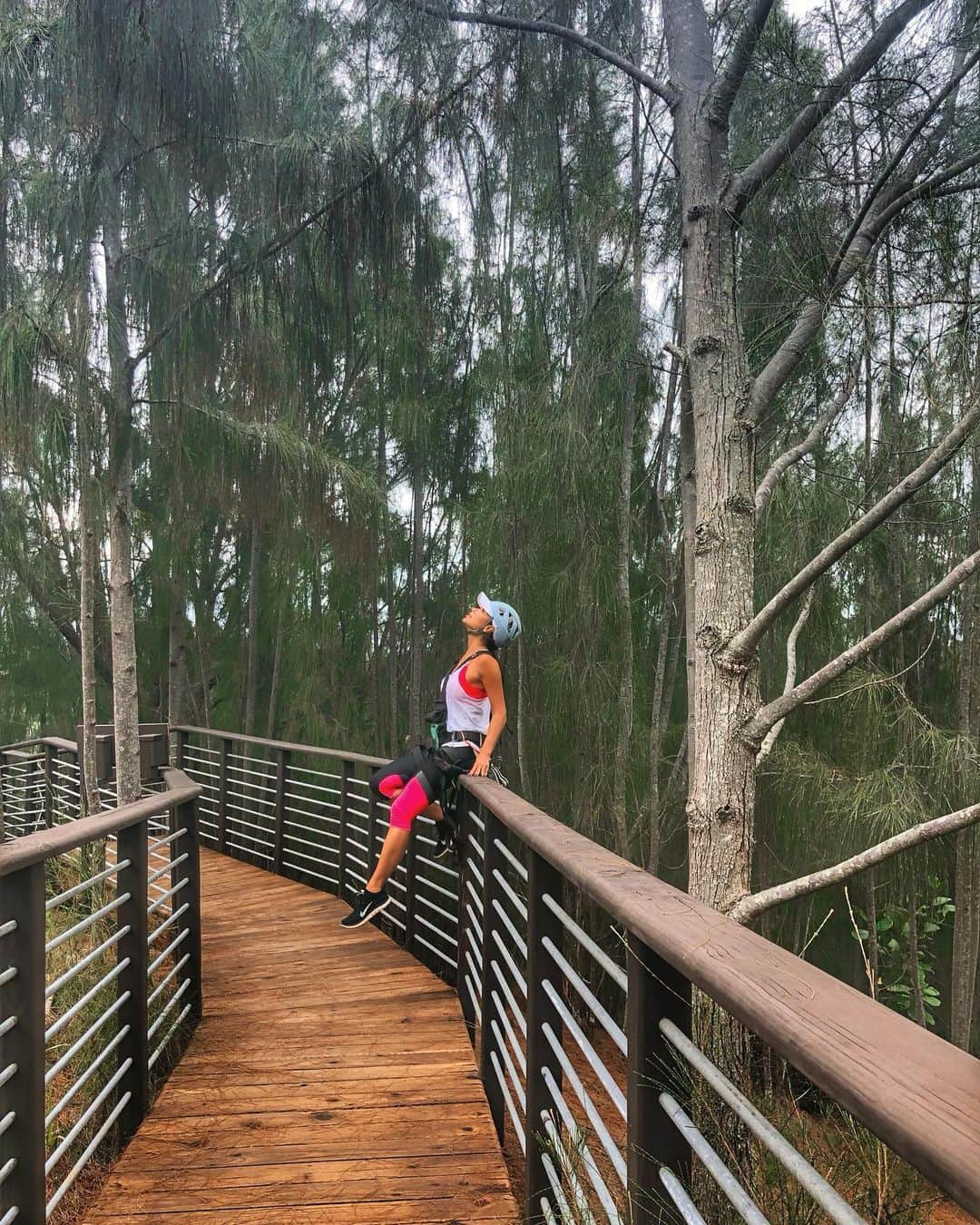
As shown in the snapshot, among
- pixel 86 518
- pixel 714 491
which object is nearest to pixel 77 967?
pixel 714 491

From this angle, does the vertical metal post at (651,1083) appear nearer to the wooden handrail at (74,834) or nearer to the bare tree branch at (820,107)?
the wooden handrail at (74,834)

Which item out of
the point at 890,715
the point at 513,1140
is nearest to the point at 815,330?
the point at 513,1140

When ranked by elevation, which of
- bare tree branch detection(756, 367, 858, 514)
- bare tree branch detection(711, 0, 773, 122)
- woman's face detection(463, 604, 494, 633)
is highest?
bare tree branch detection(711, 0, 773, 122)

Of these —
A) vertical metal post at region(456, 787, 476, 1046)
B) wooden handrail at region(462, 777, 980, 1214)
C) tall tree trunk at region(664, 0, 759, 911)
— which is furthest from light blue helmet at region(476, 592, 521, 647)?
wooden handrail at region(462, 777, 980, 1214)

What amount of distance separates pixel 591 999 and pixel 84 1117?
1.26 meters

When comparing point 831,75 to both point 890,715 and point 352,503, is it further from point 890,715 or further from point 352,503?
point 890,715

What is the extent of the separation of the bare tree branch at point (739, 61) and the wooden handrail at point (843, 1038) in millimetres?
3296

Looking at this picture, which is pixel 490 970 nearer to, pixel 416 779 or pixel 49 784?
pixel 416 779

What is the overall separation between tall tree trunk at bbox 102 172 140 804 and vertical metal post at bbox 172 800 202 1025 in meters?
1.61

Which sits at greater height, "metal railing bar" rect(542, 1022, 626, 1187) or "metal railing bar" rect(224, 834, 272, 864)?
"metal railing bar" rect(542, 1022, 626, 1187)

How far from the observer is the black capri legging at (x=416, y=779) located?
324cm

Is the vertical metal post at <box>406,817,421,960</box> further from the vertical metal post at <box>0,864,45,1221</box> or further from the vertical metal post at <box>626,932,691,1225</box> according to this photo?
the vertical metal post at <box>626,932,691,1225</box>

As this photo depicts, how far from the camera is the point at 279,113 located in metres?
3.71

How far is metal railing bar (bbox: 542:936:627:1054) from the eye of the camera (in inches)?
49.7
